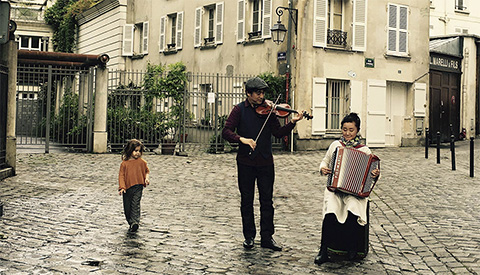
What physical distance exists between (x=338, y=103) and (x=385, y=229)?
13319mm

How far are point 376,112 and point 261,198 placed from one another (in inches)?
615

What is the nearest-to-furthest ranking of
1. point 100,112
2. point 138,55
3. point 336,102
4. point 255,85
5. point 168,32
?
point 255,85 < point 100,112 < point 336,102 < point 168,32 < point 138,55

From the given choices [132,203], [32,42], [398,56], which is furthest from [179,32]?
[32,42]

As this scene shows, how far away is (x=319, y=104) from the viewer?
786 inches

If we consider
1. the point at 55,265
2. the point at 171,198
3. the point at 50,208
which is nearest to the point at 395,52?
the point at 171,198

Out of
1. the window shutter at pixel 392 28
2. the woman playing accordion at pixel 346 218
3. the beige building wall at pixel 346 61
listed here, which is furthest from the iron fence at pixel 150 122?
the woman playing accordion at pixel 346 218

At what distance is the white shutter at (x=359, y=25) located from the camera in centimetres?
2081

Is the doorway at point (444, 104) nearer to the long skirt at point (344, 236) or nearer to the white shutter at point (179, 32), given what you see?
the white shutter at point (179, 32)

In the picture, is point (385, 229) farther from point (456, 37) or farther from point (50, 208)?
point (456, 37)

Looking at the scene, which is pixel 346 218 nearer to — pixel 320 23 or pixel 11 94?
pixel 11 94

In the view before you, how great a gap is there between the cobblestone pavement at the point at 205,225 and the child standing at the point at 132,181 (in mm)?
198

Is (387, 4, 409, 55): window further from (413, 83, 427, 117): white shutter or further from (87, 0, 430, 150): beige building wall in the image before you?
(413, 83, 427, 117): white shutter

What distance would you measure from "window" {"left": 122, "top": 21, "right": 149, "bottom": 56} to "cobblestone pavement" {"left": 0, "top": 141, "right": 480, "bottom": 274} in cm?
1520

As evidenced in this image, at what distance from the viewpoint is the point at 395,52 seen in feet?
72.1
